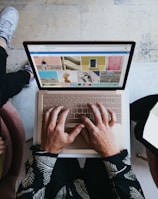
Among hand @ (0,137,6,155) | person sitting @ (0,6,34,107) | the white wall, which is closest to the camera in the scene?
hand @ (0,137,6,155)

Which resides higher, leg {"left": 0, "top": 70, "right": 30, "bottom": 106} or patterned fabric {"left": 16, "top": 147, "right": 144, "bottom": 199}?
leg {"left": 0, "top": 70, "right": 30, "bottom": 106}

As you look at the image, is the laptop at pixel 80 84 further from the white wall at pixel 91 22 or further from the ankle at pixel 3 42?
the white wall at pixel 91 22

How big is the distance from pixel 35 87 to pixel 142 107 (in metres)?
0.51

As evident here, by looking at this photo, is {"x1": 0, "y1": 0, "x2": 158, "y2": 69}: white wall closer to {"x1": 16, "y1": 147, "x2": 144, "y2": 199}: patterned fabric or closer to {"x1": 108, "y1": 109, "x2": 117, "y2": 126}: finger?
{"x1": 108, "y1": 109, "x2": 117, "y2": 126}: finger

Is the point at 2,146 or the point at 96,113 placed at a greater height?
the point at 96,113

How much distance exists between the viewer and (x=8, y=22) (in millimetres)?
1344

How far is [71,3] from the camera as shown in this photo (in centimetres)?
146

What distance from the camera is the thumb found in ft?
3.00

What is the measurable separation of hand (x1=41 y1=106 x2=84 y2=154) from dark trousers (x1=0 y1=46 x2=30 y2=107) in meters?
0.25

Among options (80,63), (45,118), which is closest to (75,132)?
(45,118)

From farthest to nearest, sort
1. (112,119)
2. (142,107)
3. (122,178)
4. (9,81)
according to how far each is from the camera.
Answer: (9,81) → (142,107) → (112,119) → (122,178)

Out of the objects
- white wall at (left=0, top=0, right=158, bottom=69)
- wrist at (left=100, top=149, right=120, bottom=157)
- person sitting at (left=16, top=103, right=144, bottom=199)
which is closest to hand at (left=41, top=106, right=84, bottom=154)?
person sitting at (left=16, top=103, right=144, bottom=199)

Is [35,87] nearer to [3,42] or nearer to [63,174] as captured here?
[3,42]

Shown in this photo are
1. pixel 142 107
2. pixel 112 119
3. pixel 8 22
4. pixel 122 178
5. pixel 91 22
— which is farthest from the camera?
pixel 91 22
